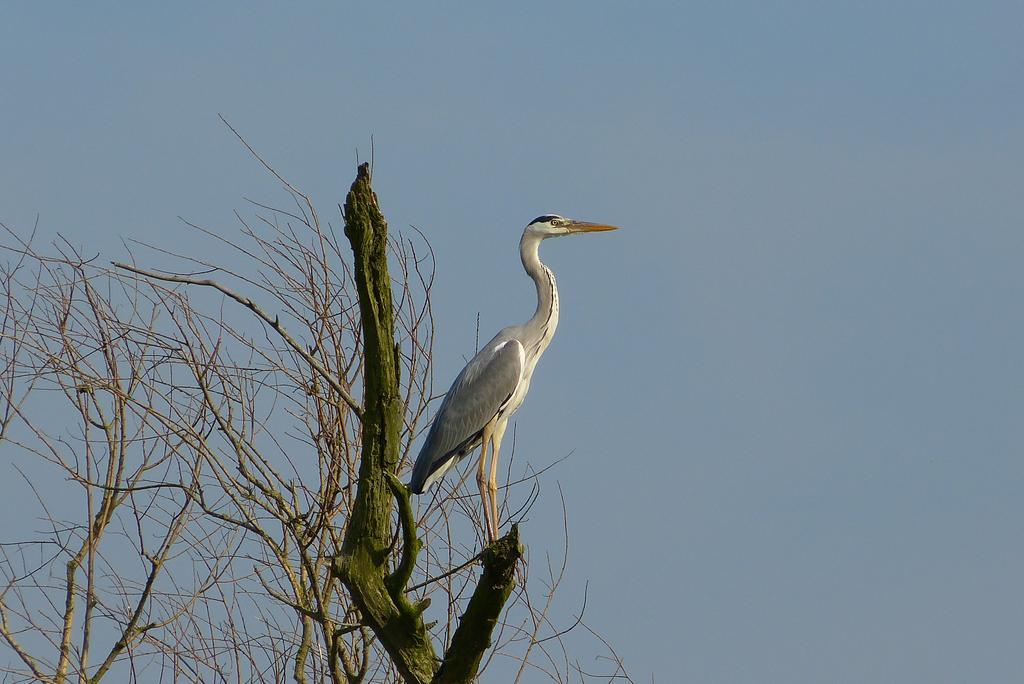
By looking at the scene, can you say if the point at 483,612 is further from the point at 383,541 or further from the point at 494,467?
the point at 494,467

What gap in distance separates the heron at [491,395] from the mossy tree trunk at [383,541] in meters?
2.78

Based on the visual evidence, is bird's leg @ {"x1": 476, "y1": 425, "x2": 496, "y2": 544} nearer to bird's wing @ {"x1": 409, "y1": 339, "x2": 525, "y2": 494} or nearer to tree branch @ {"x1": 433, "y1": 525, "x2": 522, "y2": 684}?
bird's wing @ {"x1": 409, "y1": 339, "x2": 525, "y2": 494}

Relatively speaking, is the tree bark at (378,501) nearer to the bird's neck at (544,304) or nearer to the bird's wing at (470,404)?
the bird's wing at (470,404)

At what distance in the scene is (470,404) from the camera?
7.73m

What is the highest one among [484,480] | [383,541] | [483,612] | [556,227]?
[556,227]

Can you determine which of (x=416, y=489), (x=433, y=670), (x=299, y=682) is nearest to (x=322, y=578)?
(x=299, y=682)

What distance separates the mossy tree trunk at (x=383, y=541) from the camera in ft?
13.5

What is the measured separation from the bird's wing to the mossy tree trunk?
308cm

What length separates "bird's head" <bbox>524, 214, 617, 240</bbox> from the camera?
28.0 feet

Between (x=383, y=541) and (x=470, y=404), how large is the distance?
3.40 metres

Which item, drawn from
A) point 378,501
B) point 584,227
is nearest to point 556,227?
point 584,227

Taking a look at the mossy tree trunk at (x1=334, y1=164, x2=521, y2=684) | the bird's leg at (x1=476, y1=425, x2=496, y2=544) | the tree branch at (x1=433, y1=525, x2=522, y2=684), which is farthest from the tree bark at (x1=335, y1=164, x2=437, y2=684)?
the bird's leg at (x1=476, y1=425, x2=496, y2=544)

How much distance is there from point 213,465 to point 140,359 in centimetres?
107

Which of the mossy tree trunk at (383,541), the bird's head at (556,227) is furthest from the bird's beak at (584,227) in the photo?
the mossy tree trunk at (383,541)
